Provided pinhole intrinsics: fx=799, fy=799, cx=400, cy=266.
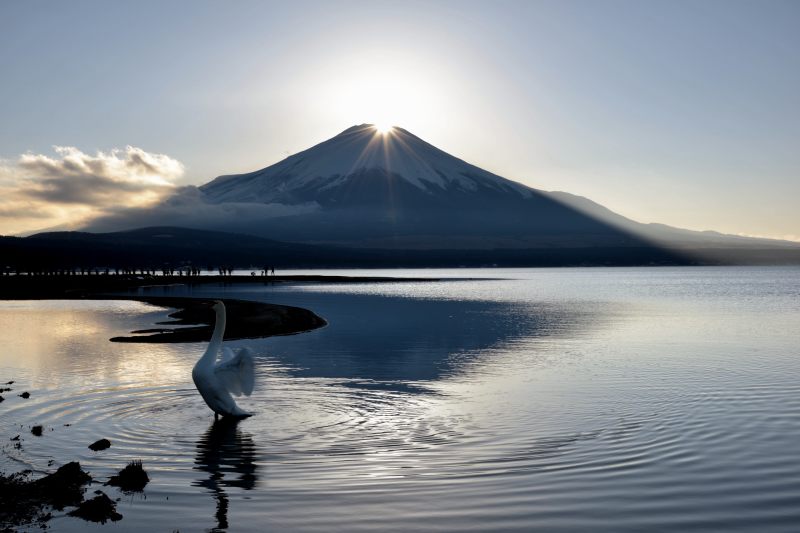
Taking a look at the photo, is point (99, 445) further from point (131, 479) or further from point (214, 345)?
point (214, 345)

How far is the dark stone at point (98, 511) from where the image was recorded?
39.9ft

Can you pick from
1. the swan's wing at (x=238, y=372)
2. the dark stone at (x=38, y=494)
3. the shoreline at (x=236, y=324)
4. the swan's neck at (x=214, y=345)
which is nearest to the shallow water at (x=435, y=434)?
the dark stone at (x=38, y=494)

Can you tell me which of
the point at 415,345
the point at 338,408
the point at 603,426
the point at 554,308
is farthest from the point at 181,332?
the point at 554,308

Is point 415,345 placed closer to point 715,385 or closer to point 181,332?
point 181,332

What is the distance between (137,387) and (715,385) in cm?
1901

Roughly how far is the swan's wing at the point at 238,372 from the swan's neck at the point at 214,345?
Answer: 16.7 inches

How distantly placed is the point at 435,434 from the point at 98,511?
8607 millimetres

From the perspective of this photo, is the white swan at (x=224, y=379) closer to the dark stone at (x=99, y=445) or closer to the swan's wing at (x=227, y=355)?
the swan's wing at (x=227, y=355)

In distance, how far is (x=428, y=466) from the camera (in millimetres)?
15719

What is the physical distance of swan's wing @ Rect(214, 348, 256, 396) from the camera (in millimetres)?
20188

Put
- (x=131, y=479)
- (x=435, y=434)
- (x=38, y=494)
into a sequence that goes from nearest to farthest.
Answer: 1. (x=38, y=494)
2. (x=131, y=479)
3. (x=435, y=434)

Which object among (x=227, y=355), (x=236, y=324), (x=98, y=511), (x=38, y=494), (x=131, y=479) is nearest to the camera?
(x=98, y=511)

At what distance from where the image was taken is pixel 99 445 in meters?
17.0

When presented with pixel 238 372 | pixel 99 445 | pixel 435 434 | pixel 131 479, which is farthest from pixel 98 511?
pixel 435 434
